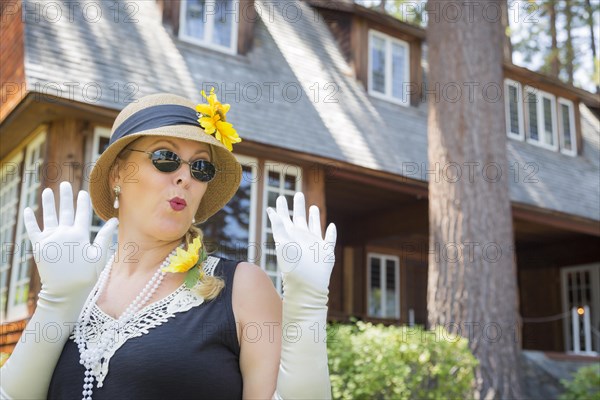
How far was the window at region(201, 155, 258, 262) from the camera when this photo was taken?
28.5ft

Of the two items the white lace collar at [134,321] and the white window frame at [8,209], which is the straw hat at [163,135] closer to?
the white lace collar at [134,321]

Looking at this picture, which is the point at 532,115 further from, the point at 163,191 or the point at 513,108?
the point at 163,191

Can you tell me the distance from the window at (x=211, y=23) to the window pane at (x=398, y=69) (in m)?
3.15

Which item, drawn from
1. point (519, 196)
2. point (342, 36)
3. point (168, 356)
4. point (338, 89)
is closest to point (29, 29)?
point (338, 89)

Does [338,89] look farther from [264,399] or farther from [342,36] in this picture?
[264,399]

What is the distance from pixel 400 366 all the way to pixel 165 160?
15.5ft

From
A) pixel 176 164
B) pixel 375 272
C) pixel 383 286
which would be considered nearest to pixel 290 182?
pixel 375 272

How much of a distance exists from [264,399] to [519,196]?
10.3 meters

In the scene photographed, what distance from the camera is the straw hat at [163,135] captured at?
7.64 feet

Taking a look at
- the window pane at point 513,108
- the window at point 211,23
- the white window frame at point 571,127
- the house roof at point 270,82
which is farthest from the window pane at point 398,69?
the white window frame at point 571,127

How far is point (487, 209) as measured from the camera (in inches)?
303

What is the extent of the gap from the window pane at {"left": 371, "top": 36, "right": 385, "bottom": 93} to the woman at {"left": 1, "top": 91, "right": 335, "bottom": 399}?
945 centimetres

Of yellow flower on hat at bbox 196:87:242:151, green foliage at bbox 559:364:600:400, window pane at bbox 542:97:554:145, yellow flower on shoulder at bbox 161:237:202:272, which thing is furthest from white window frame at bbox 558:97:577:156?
yellow flower on shoulder at bbox 161:237:202:272

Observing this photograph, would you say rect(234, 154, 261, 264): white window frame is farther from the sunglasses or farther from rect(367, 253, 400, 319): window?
the sunglasses
